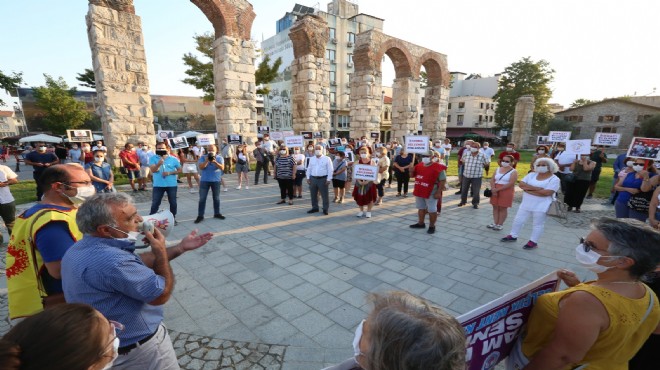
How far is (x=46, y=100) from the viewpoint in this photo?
94.8 feet

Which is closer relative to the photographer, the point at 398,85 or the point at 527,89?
the point at 398,85

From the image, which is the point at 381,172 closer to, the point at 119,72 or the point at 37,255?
the point at 37,255

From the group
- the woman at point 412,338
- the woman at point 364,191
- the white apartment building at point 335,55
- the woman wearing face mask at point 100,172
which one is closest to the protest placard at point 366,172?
the woman at point 364,191

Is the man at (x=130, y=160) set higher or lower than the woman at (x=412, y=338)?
lower

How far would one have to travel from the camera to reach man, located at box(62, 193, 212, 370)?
61.7 inches

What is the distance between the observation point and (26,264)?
2014 mm

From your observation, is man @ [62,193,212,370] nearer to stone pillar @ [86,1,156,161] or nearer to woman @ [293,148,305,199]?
woman @ [293,148,305,199]

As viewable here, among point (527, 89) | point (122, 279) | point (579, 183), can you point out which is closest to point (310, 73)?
point (579, 183)

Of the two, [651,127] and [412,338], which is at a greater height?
[651,127]

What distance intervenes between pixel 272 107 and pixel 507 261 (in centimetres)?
3950

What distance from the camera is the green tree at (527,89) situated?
37844 mm

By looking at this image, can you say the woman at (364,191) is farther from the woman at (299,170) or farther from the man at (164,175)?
the man at (164,175)

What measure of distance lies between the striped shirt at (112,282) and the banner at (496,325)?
186cm

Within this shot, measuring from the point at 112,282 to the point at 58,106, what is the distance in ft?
134
